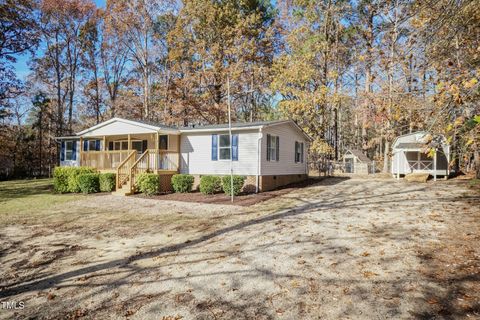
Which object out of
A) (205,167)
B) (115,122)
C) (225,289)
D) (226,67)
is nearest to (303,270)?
(225,289)

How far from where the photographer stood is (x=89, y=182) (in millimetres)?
15750

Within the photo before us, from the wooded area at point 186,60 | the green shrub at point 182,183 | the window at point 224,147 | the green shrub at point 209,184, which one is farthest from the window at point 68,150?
the green shrub at point 209,184

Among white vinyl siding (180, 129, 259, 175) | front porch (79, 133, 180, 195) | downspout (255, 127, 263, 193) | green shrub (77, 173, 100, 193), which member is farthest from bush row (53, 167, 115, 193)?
downspout (255, 127, 263, 193)

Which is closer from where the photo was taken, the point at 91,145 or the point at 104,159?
the point at 104,159

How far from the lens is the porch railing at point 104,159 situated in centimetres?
1791

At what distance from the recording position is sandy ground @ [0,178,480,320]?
3.70 metres

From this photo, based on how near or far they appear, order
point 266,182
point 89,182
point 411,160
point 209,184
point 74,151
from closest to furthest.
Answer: point 209,184
point 266,182
point 89,182
point 411,160
point 74,151

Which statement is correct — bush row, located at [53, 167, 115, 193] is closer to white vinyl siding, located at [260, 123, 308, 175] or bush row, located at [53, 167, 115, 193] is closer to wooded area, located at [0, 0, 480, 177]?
white vinyl siding, located at [260, 123, 308, 175]

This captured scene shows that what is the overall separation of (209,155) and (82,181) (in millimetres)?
7033

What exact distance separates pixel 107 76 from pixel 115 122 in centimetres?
1682

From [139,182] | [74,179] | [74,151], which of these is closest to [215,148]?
[139,182]

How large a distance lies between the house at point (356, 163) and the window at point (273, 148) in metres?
15.4

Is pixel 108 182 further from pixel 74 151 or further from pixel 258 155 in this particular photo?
pixel 258 155

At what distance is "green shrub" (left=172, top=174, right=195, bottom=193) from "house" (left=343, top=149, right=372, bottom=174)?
19619 mm
